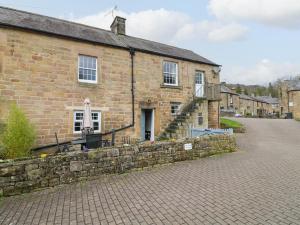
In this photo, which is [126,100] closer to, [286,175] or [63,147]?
[63,147]

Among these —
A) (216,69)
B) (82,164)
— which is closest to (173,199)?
(82,164)

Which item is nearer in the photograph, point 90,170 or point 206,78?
point 90,170

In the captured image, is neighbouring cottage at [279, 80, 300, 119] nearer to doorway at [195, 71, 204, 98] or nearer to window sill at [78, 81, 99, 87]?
doorway at [195, 71, 204, 98]

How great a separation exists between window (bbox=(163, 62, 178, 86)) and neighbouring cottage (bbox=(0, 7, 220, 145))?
66mm

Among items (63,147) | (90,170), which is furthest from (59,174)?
(63,147)

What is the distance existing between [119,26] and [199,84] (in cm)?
788

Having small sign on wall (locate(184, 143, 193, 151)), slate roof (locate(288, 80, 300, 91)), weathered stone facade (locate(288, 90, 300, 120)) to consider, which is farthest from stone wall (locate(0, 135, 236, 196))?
slate roof (locate(288, 80, 300, 91))

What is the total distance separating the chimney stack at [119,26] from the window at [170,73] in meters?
4.18

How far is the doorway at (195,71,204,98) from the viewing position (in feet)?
63.0

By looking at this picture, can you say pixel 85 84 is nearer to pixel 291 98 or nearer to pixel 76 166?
pixel 76 166

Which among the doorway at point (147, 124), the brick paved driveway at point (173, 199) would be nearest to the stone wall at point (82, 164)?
the brick paved driveway at point (173, 199)

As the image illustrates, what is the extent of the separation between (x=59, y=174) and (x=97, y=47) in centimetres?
901

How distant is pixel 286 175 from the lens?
26.9 ft

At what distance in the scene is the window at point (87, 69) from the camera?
13.7 m
